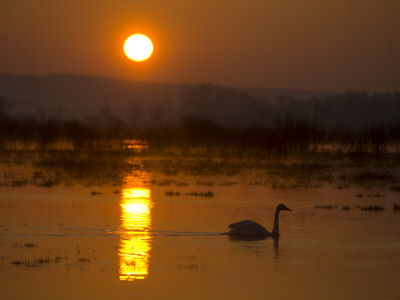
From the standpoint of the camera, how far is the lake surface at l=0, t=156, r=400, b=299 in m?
10.8

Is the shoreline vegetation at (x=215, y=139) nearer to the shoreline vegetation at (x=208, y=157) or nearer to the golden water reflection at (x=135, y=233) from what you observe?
the shoreline vegetation at (x=208, y=157)

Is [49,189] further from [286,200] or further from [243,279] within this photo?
[243,279]

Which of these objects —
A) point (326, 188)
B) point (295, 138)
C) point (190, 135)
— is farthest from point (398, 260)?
point (190, 135)

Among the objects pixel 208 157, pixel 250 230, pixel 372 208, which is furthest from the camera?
pixel 208 157

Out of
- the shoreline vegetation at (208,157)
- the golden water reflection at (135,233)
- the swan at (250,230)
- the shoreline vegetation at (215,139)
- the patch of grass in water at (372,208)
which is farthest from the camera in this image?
the shoreline vegetation at (215,139)

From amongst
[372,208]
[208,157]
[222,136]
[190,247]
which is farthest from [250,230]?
[222,136]

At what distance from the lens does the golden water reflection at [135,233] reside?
467 inches

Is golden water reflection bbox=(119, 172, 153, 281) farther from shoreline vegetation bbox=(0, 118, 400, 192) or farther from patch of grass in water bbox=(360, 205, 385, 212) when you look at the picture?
patch of grass in water bbox=(360, 205, 385, 212)

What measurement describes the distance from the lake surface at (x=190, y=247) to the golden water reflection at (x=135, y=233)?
22 millimetres

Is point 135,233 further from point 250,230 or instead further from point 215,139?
point 215,139

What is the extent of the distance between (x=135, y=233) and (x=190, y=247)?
1.92 m

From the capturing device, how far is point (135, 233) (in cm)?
1567

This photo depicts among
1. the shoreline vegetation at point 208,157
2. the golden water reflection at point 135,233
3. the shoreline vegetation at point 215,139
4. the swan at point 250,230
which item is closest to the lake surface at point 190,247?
the golden water reflection at point 135,233

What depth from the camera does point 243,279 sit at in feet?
37.1
